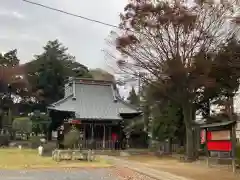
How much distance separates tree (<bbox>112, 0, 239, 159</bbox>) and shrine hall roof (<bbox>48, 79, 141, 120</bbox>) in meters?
14.1

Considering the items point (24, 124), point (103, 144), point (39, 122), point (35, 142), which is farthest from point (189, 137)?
point (24, 124)

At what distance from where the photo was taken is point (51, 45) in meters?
65.1

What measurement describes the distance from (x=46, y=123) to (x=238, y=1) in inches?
1040

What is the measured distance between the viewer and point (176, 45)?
82.8ft

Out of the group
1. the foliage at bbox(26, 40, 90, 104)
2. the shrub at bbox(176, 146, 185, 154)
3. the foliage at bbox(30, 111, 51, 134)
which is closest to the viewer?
the shrub at bbox(176, 146, 185, 154)

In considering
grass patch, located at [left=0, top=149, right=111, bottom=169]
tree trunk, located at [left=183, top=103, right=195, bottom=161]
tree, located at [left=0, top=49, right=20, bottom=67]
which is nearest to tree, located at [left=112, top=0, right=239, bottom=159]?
tree trunk, located at [left=183, top=103, right=195, bottom=161]

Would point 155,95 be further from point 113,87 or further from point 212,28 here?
point 113,87

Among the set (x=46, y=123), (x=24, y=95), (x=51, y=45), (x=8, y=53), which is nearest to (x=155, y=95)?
(x=46, y=123)

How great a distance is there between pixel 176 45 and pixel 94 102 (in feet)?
61.1

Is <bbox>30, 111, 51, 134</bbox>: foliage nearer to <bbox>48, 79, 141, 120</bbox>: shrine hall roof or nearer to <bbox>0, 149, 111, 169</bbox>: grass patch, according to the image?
<bbox>48, 79, 141, 120</bbox>: shrine hall roof

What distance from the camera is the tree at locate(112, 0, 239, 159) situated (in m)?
23.9

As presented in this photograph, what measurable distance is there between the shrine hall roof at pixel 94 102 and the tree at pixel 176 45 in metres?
14.1

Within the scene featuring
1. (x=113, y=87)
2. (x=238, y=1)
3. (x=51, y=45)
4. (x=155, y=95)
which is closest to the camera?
(x=238, y=1)

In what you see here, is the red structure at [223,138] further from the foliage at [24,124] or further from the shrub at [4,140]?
the shrub at [4,140]
